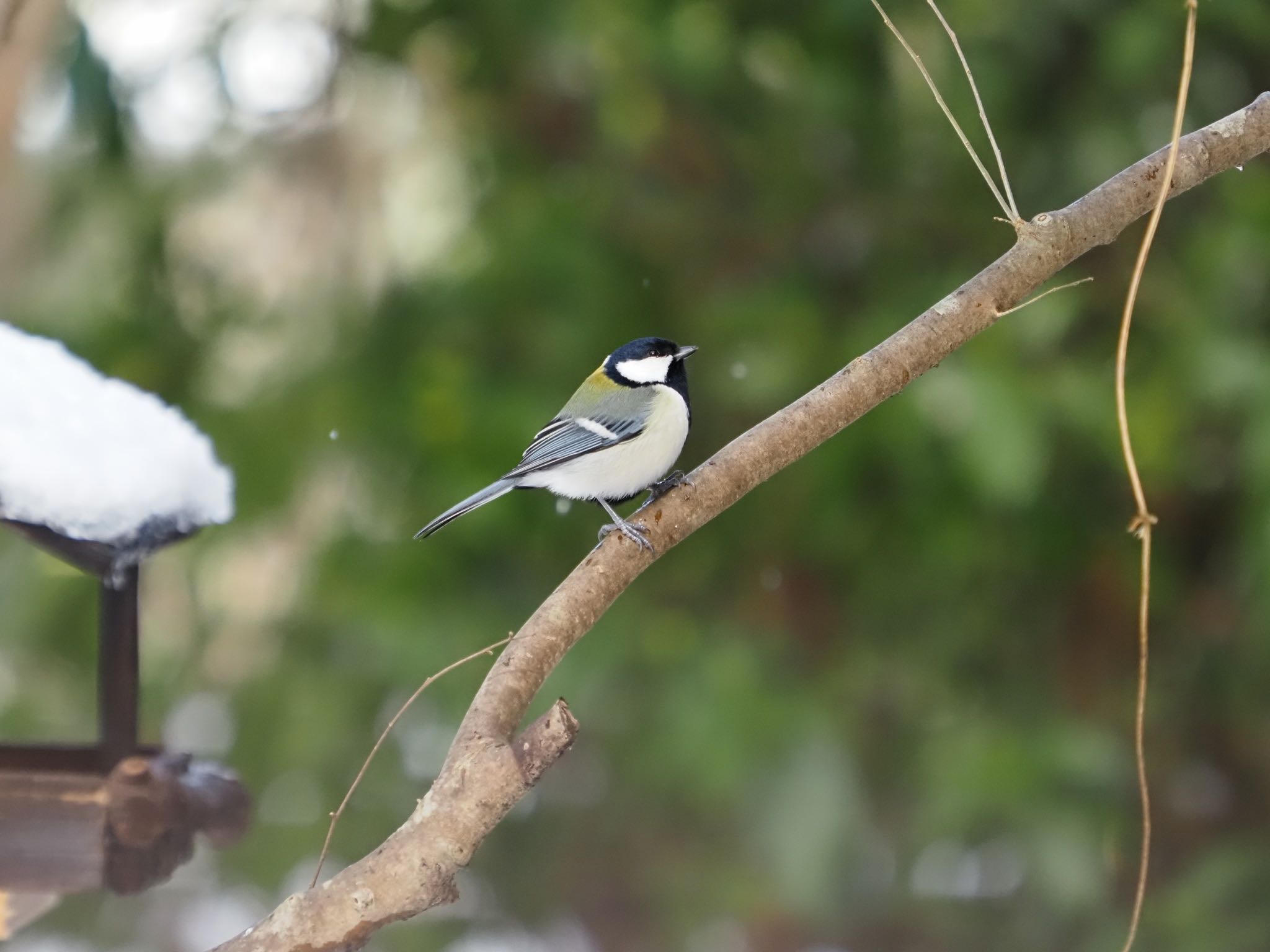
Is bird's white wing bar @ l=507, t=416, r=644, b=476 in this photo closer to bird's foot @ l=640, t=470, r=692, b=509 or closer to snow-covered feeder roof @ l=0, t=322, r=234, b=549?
bird's foot @ l=640, t=470, r=692, b=509

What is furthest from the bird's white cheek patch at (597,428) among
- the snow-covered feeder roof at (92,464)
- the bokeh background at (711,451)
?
the bokeh background at (711,451)

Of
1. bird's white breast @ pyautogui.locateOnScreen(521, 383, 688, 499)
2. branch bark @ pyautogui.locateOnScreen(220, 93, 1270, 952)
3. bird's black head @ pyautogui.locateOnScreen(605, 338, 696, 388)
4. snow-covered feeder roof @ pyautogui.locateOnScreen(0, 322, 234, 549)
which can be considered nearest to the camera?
branch bark @ pyautogui.locateOnScreen(220, 93, 1270, 952)

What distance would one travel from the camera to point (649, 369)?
3.71 ft

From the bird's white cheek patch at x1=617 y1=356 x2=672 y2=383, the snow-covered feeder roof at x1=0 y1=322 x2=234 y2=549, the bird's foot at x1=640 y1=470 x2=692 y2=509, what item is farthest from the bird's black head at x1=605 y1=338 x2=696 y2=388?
the snow-covered feeder roof at x1=0 y1=322 x2=234 y2=549

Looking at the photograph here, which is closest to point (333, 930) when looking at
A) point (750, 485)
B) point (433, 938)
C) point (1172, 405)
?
point (750, 485)

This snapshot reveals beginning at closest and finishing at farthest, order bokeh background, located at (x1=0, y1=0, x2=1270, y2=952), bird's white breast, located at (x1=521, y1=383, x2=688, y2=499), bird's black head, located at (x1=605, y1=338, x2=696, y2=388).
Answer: bird's white breast, located at (x1=521, y1=383, x2=688, y2=499), bird's black head, located at (x1=605, y1=338, x2=696, y2=388), bokeh background, located at (x1=0, y1=0, x2=1270, y2=952)

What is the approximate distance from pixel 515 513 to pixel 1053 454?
96cm

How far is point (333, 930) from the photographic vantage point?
72 centimetres

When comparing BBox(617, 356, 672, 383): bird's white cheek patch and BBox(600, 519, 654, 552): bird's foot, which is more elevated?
BBox(617, 356, 672, 383): bird's white cheek patch

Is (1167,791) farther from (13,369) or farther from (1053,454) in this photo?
(13,369)

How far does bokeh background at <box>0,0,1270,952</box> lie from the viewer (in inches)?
73.7

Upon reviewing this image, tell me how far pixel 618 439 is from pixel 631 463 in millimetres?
52

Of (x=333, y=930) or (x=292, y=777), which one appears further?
(x=292, y=777)

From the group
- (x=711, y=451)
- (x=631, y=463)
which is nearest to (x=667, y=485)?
(x=631, y=463)
